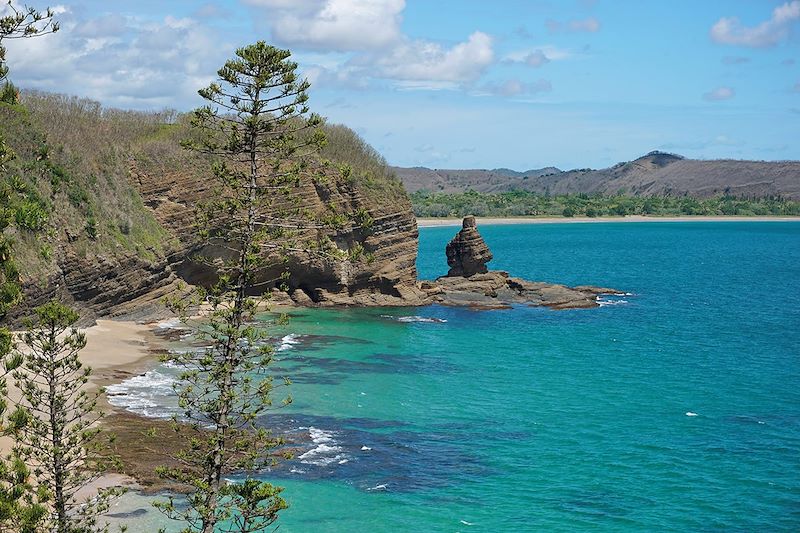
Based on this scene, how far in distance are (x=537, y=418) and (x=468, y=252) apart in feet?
121

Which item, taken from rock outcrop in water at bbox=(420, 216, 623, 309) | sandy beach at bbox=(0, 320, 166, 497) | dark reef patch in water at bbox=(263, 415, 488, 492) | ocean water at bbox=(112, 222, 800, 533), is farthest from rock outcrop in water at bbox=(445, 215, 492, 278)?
dark reef patch in water at bbox=(263, 415, 488, 492)

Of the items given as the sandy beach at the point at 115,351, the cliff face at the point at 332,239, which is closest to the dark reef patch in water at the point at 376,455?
the sandy beach at the point at 115,351

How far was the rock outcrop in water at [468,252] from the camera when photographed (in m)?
72.9

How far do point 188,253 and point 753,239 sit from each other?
140506mm

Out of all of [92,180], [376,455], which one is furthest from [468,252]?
[376,455]

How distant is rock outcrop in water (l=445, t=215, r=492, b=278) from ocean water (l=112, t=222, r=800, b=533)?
818 cm

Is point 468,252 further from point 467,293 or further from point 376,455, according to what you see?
point 376,455

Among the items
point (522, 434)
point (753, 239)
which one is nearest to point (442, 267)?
point (522, 434)

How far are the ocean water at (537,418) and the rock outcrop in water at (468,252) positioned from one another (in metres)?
8.18

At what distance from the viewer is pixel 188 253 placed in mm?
57906

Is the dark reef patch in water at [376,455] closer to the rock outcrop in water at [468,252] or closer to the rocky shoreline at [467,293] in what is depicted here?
the rocky shoreline at [467,293]

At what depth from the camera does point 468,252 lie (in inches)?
2881

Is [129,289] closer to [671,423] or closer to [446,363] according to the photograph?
[446,363]

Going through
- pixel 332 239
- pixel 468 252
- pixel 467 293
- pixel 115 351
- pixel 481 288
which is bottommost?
pixel 115 351
